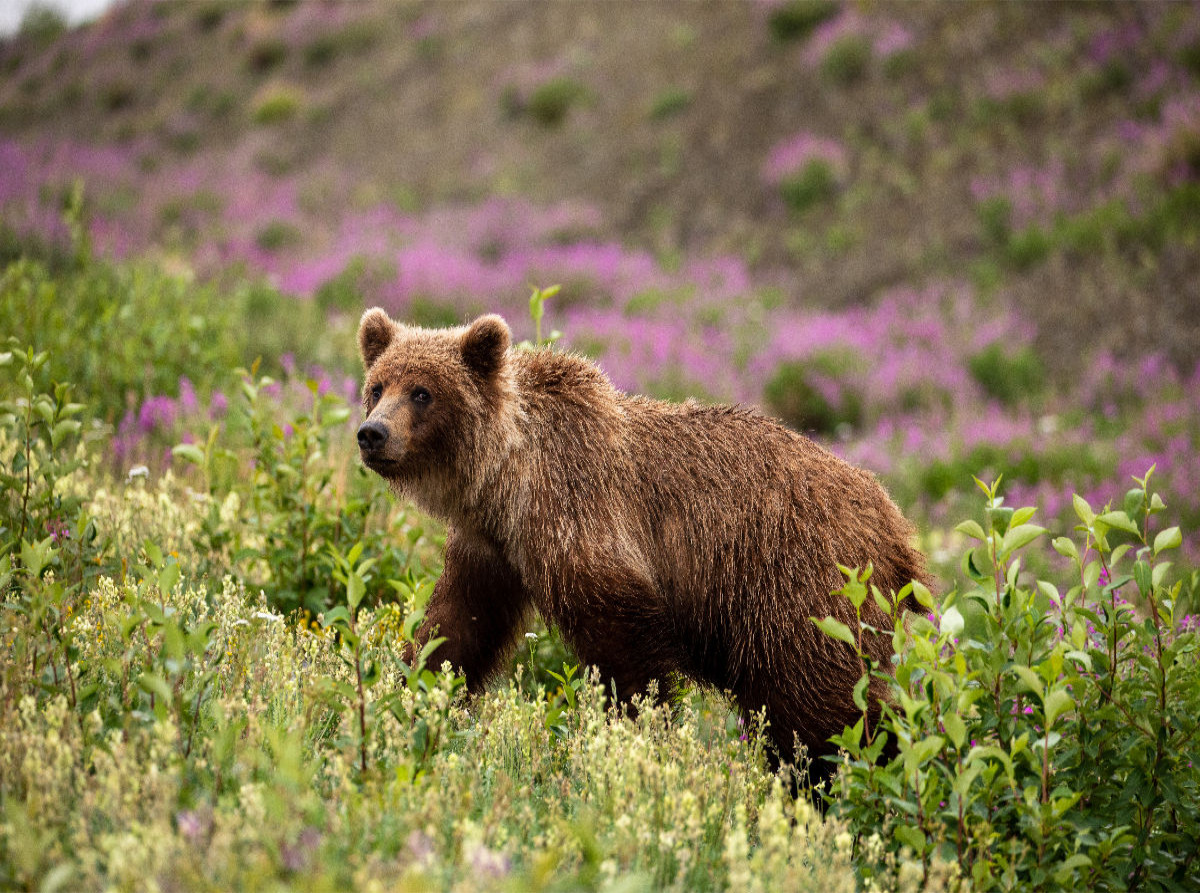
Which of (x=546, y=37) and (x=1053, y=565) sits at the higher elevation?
(x=546, y=37)

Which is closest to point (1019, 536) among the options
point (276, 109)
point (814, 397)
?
point (814, 397)

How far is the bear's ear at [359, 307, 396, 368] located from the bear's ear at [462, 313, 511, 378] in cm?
44

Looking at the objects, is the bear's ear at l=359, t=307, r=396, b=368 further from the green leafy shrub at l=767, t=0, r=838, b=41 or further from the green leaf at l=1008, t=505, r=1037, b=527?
the green leafy shrub at l=767, t=0, r=838, b=41

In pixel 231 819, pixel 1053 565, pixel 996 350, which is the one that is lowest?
pixel 1053 565

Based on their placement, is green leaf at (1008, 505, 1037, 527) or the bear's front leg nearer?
green leaf at (1008, 505, 1037, 527)

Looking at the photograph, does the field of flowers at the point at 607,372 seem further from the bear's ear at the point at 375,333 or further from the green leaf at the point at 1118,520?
the bear's ear at the point at 375,333

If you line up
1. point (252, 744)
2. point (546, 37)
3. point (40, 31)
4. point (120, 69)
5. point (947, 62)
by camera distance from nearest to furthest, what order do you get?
point (252, 744) < point (947, 62) < point (546, 37) < point (120, 69) < point (40, 31)

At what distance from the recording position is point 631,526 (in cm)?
331

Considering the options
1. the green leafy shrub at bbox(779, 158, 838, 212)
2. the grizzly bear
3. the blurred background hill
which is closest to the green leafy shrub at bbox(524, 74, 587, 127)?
the blurred background hill

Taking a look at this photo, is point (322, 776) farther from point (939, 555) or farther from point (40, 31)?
point (40, 31)

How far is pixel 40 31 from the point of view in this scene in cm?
2648

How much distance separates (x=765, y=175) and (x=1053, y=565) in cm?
875

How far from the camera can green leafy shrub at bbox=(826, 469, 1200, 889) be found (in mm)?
2303

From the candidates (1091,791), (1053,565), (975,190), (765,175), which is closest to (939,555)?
(1053,565)
